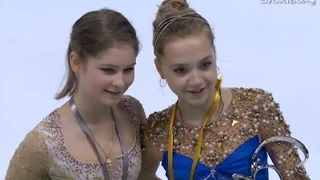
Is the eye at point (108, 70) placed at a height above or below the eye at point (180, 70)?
below

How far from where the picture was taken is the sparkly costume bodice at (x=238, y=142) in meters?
1.25

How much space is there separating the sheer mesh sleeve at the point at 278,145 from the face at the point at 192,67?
0.14 m

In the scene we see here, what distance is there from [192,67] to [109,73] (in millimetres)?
170

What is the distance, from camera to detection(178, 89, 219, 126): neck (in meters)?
1.29

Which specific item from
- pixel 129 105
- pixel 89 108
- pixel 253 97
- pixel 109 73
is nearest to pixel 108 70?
pixel 109 73

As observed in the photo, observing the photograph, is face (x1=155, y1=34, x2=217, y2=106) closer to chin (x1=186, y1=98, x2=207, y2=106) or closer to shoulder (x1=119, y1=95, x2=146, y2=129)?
chin (x1=186, y1=98, x2=207, y2=106)

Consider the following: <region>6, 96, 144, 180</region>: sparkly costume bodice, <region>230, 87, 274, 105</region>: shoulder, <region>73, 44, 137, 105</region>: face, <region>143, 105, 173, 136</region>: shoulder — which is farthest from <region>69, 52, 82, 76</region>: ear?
<region>230, 87, 274, 105</region>: shoulder

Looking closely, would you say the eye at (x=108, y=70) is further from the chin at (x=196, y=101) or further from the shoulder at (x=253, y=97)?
the shoulder at (x=253, y=97)

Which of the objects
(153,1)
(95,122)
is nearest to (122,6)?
(153,1)

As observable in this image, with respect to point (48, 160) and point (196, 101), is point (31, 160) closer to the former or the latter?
point (48, 160)

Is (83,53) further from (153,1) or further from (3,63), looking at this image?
(153,1)

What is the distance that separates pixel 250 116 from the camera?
1.27m

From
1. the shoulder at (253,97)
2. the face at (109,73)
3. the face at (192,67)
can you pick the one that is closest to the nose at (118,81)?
the face at (109,73)

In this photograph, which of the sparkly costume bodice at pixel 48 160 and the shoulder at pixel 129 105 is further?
the shoulder at pixel 129 105
